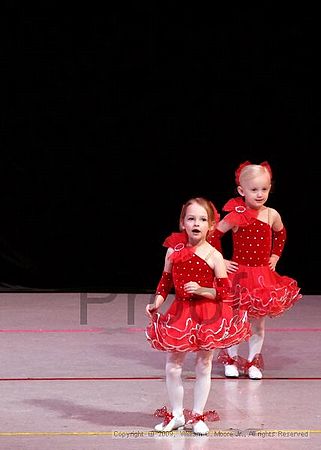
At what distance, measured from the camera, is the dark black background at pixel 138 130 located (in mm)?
7199

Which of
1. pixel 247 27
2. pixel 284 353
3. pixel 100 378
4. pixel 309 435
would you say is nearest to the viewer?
pixel 309 435

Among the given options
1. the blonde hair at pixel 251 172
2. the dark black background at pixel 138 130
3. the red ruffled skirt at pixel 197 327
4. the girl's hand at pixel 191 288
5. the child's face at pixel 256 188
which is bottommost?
the red ruffled skirt at pixel 197 327

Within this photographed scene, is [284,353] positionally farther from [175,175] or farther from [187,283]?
[175,175]

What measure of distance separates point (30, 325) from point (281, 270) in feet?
7.00

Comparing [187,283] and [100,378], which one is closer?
[187,283]

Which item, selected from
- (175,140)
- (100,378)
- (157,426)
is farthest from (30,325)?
(157,426)

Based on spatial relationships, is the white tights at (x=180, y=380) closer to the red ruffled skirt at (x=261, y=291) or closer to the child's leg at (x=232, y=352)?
the red ruffled skirt at (x=261, y=291)

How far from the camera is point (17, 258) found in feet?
24.8

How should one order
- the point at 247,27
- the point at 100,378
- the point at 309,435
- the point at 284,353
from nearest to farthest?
the point at 309,435 < the point at 100,378 < the point at 284,353 < the point at 247,27

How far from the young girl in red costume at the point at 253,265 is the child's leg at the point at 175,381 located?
96 centimetres

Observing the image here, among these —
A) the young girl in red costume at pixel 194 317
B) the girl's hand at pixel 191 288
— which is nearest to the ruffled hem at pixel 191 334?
the young girl in red costume at pixel 194 317

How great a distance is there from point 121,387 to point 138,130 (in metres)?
2.96

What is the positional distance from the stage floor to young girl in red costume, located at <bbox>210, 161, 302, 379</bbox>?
118 mm

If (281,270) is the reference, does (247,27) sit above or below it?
above
